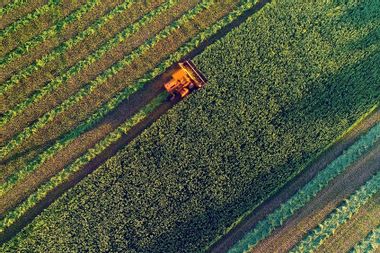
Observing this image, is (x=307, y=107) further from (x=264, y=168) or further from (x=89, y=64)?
(x=89, y=64)

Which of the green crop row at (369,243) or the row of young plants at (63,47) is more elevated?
the row of young plants at (63,47)

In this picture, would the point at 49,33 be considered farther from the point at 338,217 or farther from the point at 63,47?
the point at 338,217

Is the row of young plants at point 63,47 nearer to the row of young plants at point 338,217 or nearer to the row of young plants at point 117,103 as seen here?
the row of young plants at point 117,103

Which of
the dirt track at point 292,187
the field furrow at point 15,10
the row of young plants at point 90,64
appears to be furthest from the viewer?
the field furrow at point 15,10

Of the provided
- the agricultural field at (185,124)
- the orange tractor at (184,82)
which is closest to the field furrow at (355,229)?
the agricultural field at (185,124)

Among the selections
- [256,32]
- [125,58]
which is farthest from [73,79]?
[256,32]

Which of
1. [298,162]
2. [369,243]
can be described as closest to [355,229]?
[369,243]
